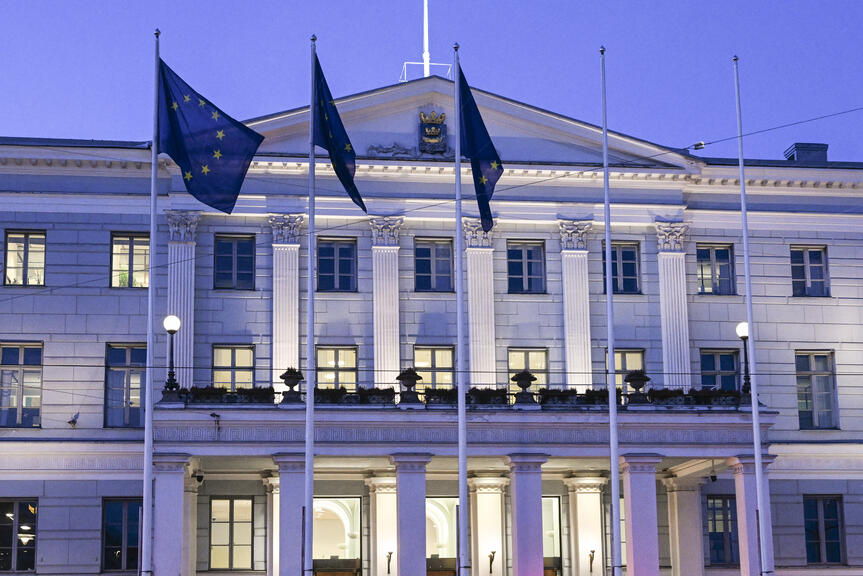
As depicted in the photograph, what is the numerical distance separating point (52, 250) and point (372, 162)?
1105 centimetres

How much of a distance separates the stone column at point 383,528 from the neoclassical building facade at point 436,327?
7 centimetres

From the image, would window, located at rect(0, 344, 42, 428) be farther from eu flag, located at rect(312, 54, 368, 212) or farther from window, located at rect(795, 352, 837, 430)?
window, located at rect(795, 352, 837, 430)

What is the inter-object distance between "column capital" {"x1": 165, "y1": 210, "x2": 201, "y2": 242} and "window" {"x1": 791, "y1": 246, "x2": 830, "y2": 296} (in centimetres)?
2122

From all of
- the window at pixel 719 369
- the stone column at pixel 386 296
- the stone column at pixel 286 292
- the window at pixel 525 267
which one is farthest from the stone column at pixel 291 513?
the window at pixel 719 369

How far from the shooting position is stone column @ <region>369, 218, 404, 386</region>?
47.8m

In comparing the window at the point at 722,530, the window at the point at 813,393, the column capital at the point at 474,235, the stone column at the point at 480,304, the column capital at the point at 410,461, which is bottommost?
the window at the point at 722,530

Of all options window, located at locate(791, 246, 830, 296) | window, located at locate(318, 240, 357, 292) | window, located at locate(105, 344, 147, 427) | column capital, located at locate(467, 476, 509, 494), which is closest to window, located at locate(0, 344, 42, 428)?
window, located at locate(105, 344, 147, 427)

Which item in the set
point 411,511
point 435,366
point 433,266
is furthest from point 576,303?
point 411,511

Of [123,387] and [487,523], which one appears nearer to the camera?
[123,387]

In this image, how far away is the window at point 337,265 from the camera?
4853cm

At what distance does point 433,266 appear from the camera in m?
49.1

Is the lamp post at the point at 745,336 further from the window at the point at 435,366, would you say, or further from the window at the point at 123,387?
the window at the point at 123,387

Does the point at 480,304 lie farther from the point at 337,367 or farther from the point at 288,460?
the point at 288,460

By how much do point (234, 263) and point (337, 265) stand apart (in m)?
3.48
